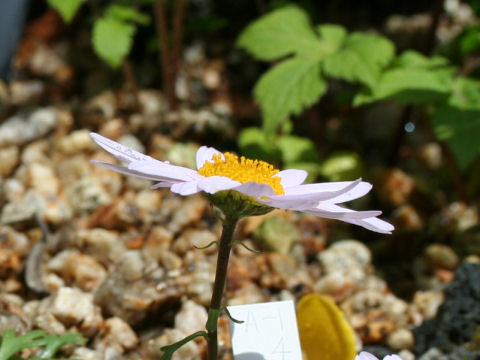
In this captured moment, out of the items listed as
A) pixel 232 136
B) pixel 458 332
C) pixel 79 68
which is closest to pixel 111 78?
pixel 79 68

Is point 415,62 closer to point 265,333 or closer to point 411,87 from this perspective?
point 411,87

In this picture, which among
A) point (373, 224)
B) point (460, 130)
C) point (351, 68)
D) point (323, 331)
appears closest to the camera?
point (373, 224)

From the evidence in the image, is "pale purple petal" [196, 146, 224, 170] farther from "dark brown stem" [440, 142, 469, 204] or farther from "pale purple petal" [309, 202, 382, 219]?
"dark brown stem" [440, 142, 469, 204]

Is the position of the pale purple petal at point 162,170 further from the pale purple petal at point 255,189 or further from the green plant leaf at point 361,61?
the green plant leaf at point 361,61

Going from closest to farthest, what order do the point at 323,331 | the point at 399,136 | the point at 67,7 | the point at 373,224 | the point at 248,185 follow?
the point at 248,185 < the point at 373,224 < the point at 323,331 < the point at 67,7 < the point at 399,136

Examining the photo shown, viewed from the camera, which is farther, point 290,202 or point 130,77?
point 130,77

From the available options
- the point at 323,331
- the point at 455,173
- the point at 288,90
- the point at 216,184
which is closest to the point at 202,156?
the point at 216,184

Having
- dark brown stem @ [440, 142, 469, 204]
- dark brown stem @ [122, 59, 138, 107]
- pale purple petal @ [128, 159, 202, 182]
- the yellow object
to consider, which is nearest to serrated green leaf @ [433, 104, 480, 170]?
dark brown stem @ [440, 142, 469, 204]
